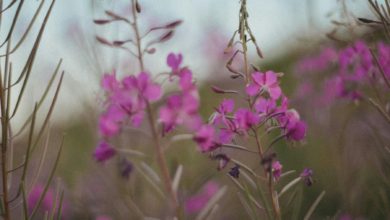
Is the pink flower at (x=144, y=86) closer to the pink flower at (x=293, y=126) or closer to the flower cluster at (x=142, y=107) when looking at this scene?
the flower cluster at (x=142, y=107)

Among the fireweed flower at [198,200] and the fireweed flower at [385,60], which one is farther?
the fireweed flower at [198,200]

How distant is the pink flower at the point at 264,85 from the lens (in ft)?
5.32

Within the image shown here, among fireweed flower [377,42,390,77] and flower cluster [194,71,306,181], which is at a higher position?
flower cluster [194,71,306,181]

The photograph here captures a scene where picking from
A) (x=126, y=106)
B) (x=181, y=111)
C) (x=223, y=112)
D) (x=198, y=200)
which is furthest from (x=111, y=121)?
(x=198, y=200)

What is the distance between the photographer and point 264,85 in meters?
1.63

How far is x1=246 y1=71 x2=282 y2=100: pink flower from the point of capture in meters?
1.62

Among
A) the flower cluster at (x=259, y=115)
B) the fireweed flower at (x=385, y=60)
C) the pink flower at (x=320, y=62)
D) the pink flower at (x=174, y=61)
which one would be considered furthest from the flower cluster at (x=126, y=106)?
the pink flower at (x=320, y=62)

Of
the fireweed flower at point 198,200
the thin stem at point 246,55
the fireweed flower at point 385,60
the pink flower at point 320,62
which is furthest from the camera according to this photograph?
the pink flower at point 320,62

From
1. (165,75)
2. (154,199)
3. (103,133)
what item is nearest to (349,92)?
(154,199)

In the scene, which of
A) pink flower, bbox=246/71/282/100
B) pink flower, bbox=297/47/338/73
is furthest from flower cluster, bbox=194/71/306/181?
pink flower, bbox=297/47/338/73

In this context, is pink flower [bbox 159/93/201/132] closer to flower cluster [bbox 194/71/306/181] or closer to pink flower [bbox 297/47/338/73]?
flower cluster [bbox 194/71/306/181]

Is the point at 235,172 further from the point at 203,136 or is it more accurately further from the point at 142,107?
the point at 142,107

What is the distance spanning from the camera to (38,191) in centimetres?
397

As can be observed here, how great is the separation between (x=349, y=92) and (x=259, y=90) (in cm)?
129
